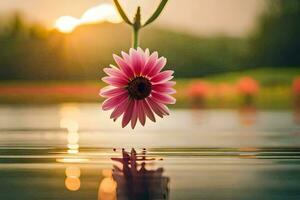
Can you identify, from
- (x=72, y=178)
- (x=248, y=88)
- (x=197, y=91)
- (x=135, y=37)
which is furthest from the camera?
(x=248, y=88)

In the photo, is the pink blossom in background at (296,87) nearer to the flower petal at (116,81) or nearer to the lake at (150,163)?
the lake at (150,163)

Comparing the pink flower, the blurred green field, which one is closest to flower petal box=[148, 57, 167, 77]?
the pink flower

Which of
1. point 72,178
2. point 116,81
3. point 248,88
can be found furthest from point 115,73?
point 248,88

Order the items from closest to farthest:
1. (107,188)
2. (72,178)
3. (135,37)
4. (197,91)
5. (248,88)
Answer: (107,188)
(72,178)
(135,37)
(197,91)
(248,88)

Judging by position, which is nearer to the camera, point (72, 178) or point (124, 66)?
point (72, 178)

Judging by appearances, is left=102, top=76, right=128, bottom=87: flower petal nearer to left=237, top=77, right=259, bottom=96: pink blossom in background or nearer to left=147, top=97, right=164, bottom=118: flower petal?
left=147, top=97, right=164, bottom=118: flower petal

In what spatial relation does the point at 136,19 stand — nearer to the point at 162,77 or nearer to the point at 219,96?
the point at 162,77
